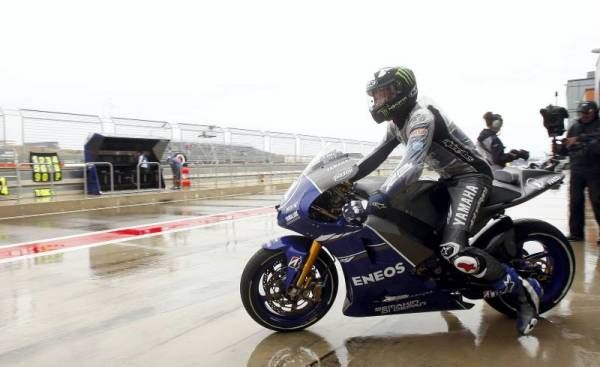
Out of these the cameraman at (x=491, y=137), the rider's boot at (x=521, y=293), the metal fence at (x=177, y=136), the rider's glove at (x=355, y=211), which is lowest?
the rider's boot at (x=521, y=293)

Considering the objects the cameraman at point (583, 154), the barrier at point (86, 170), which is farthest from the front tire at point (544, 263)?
the barrier at point (86, 170)

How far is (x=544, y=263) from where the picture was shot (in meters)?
4.01

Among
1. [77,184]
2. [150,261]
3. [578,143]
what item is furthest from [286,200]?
[77,184]

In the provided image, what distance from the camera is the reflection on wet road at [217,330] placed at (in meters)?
3.28

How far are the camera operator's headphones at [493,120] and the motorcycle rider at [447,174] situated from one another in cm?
462

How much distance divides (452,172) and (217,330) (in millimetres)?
2096

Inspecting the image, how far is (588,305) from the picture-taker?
419 centimetres

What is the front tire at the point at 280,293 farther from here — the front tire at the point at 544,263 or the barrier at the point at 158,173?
the barrier at the point at 158,173

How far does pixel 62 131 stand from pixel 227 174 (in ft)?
22.7

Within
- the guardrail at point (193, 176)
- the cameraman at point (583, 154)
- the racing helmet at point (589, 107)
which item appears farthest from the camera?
the guardrail at point (193, 176)

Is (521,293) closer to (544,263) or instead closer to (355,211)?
(544,263)

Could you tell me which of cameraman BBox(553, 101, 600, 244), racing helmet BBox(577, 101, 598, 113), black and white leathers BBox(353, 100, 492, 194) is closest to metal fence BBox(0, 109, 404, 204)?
cameraman BBox(553, 101, 600, 244)

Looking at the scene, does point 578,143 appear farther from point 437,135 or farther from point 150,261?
point 150,261

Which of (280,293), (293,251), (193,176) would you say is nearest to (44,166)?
(193,176)
